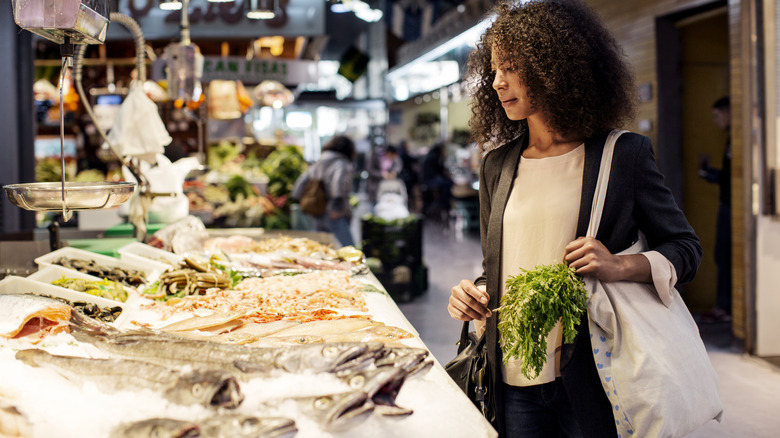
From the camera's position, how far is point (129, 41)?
423 inches

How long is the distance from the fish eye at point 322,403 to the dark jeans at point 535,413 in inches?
33.1

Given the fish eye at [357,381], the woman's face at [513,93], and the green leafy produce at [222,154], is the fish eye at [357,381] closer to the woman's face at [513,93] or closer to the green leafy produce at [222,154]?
the woman's face at [513,93]

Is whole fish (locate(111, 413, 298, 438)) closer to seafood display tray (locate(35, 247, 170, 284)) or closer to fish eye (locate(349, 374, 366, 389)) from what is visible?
fish eye (locate(349, 374, 366, 389))

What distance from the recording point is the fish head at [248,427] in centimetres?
126

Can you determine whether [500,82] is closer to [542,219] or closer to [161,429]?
[542,219]

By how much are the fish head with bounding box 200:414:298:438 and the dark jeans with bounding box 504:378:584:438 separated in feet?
3.09

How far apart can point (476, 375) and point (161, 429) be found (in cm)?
111

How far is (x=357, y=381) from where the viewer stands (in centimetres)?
142

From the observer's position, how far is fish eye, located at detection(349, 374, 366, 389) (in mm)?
1407

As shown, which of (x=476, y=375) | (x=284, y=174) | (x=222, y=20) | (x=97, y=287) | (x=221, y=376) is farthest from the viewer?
(x=284, y=174)

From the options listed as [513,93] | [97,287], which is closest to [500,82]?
[513,93]

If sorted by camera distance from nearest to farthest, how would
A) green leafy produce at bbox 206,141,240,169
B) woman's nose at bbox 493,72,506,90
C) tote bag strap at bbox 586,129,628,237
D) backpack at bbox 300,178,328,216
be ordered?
1. tote bag strap at bbox 586,129,628,237
2. woman's nose at bbox 493,72,506,90
3. backpack at bbox 300,178,328,216
4. green leafy produce at bbox 206,141,240,169

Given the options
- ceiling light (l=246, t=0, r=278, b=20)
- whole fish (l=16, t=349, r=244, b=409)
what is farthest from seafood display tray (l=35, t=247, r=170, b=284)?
ceiling light (l=246, t=0, r=278, b=20)

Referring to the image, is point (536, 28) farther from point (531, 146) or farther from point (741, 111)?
point (741, 111)
